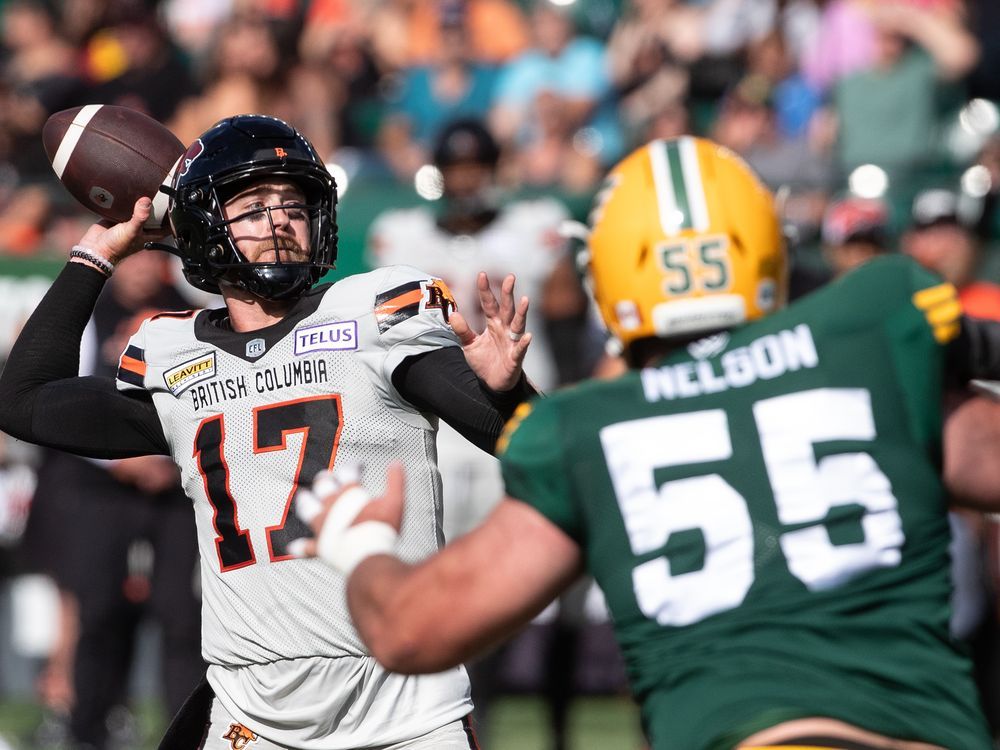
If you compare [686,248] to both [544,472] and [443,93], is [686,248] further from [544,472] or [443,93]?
[443,93]

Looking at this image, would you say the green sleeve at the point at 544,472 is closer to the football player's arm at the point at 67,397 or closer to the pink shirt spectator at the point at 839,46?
the football player's arm at the point at 67,397

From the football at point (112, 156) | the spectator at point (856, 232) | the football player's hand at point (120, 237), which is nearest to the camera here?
the football player's hand at point (120, 237)

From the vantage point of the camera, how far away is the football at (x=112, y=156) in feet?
13.7

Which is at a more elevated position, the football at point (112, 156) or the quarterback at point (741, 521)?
the football at point (112, 156)

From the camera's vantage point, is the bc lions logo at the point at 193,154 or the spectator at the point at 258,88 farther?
the spectator at the point at 258,88

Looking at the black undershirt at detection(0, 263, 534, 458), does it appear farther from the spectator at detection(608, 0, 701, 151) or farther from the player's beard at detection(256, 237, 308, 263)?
the spectator at detection(608, 0, 701, 151)

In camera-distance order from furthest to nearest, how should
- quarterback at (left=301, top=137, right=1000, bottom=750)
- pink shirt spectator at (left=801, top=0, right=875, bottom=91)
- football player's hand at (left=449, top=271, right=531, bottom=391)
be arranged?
pink shirt spectator at (left=801, top=0, right=875, bottom=91), football player's hand at (left=449, top=271, right=531, bottom=391), quarterback at (left=301, top=137, right=1000, bottom=750)

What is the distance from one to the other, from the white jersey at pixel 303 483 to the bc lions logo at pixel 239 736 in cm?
2

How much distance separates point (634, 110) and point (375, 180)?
5.94ft

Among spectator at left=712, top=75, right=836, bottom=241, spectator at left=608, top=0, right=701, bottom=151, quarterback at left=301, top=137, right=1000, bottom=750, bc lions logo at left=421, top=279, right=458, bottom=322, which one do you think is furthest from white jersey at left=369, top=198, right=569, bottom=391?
quarterback at left=301, top=137, right=1000, bottom=750

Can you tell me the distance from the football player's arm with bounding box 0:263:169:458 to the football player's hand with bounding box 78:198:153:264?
74 mm

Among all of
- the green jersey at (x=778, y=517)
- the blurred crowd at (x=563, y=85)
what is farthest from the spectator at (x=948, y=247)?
the green jersey at (x=778, y=517)

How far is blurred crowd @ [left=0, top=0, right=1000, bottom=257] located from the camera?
8.59m

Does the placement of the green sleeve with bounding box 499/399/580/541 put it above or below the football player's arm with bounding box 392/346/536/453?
below
